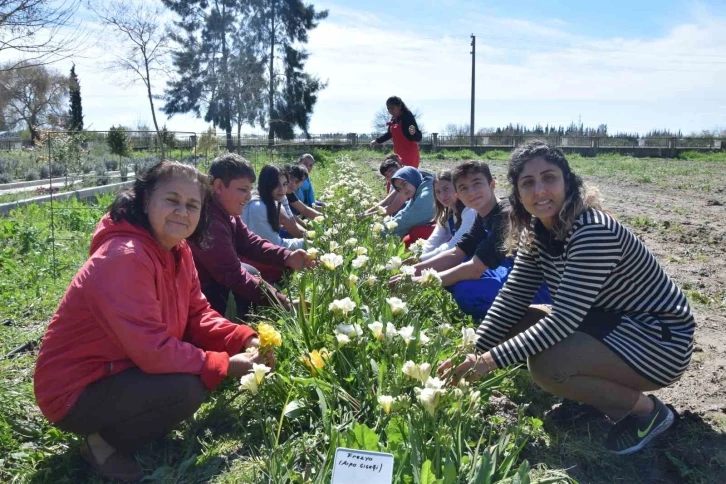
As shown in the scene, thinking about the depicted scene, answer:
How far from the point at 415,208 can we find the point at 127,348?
406cm

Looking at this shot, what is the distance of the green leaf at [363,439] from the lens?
75.2 inches

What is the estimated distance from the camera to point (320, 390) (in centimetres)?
238

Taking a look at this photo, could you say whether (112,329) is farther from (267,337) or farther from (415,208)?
(415,208)

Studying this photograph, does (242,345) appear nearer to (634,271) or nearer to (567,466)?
(567,466)

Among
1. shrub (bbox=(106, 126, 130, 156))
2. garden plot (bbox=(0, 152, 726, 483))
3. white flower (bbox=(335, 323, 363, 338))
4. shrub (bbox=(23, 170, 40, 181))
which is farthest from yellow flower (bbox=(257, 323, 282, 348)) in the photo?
shrub (bbox=(23, 170, 40, 181))

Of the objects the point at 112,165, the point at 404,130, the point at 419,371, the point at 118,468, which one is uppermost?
the point at 404,130

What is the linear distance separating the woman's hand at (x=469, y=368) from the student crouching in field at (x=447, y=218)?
1886mm

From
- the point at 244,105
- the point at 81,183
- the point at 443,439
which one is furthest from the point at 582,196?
the point at 244,105

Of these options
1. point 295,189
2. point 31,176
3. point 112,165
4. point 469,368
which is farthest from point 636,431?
point 112,165

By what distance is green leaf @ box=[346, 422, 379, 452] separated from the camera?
1909 millimetres

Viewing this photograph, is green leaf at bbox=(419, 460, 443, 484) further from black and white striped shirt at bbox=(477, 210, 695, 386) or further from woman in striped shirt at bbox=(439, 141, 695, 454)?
black and white striped shirt at bbox=(477, 210, 695, 386)

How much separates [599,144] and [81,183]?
1146 inches

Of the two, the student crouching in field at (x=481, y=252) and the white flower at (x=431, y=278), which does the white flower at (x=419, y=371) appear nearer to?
the white flower at (x=431, y=278)

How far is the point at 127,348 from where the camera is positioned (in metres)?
2.23
